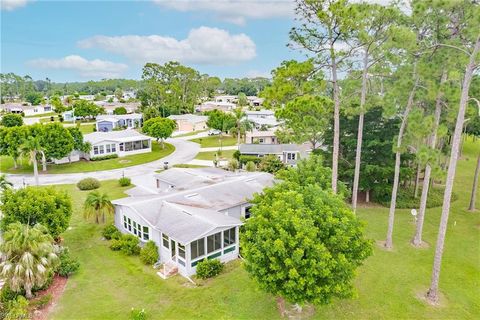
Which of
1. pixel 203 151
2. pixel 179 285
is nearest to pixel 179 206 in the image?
pixel 179 285

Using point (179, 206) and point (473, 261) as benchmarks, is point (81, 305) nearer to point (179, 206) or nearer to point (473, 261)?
point (179, 206)

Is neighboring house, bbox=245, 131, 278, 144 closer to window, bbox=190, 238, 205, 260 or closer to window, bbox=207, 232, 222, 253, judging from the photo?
window, bbox=207, 232, 222, 253

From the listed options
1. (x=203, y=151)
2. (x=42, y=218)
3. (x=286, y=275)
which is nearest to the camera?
(x=286, y=275)

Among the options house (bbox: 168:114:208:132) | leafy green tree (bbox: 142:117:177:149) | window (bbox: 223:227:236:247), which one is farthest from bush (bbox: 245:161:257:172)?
house (bbox: 168:114:208:132)

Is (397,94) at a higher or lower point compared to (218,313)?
higher

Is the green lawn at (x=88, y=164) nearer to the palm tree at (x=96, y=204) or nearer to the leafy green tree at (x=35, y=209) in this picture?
the palm tree at (x=96, y=204)

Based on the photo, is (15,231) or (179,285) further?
(179,285)

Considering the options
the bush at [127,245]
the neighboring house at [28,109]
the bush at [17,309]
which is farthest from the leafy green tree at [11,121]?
the bush at [17,309]
